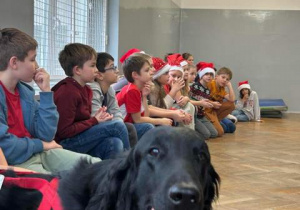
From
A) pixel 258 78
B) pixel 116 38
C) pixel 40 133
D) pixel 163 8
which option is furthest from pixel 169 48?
pixel 40 133

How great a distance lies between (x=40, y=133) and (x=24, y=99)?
0.78ft

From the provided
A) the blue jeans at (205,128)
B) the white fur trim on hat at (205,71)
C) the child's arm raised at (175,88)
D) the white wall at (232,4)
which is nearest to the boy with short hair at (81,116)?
the child's arm raised at (175,88)

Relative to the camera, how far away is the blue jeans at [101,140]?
146 inches

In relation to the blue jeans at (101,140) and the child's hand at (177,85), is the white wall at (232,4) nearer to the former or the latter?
the child's hand at (177,85)

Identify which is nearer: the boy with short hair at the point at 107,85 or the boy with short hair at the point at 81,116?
the boy with short hair at the point at 81,116

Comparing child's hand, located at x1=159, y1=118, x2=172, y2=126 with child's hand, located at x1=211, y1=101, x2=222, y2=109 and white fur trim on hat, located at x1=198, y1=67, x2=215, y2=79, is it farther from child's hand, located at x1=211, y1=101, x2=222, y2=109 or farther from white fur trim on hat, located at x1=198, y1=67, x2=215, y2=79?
white fur trim on hat, located at x1=198, y1=67, x2=215, y2=79

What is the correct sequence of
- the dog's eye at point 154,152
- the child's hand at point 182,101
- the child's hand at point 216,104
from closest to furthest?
the dog's eye at point 154,152, the child's hand at point 182,101, the child's hand at point 216,104

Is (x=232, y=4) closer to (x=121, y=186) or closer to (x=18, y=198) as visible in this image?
(x=18, y=198)

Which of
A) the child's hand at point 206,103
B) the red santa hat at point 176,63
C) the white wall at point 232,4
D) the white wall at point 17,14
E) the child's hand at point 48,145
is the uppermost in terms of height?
the white wall at point 232,4

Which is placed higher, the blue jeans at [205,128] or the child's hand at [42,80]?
the child's hand at [42,80]

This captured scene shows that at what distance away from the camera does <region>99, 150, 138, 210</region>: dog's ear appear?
1744 mm

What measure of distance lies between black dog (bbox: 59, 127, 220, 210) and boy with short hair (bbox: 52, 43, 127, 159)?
5.58ft

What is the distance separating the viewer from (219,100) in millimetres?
8141

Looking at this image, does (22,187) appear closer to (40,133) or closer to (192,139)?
(192,139)
